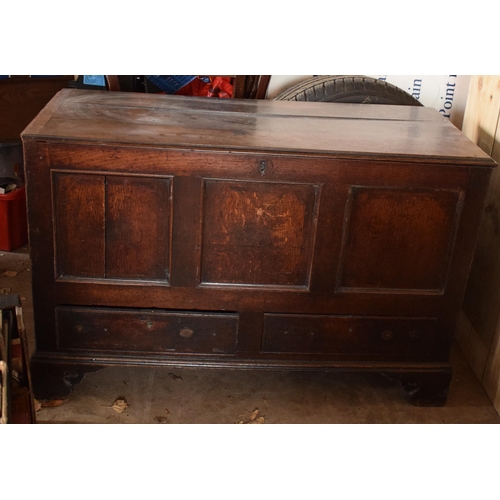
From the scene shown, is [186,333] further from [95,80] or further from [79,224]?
[95,80]

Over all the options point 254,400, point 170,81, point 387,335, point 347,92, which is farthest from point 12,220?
point 387,335

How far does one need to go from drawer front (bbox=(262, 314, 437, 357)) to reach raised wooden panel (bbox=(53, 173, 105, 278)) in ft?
1.87

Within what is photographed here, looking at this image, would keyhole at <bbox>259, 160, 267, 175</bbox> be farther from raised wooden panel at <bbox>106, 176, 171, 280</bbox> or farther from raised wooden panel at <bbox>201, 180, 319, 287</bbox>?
raised wooden panel at <bbox>106, 176, 171, 280</bbox>

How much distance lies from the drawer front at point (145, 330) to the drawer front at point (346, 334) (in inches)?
5.8

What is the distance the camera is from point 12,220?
10.2ft

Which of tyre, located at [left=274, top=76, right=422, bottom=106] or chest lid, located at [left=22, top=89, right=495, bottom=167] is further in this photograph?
tyre, located at [left=274, top=76, right=422, bottom=106]

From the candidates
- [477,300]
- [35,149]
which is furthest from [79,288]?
[477,300]

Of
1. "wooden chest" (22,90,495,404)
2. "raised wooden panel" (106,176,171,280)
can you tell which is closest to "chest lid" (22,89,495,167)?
"wooden chest" (22,90,495,404)

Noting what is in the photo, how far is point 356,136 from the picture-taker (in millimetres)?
1994

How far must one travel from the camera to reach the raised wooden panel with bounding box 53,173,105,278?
6.07 feet

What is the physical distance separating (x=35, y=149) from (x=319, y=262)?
0.87 m

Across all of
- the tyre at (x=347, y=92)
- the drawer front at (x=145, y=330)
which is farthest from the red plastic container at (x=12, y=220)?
the tyre at (x=347, y=92)

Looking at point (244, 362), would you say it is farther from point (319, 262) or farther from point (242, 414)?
point (319, 262)

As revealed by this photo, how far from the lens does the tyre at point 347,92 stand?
8.27ft
